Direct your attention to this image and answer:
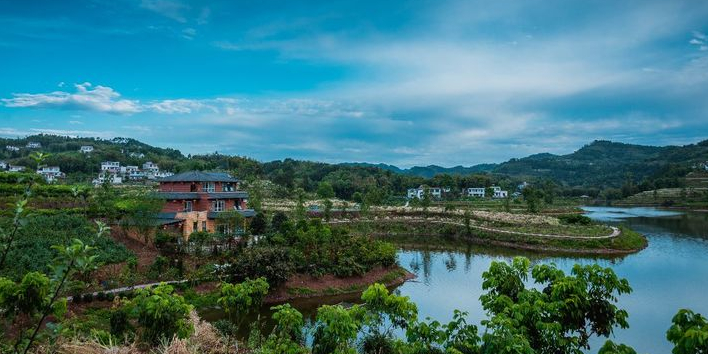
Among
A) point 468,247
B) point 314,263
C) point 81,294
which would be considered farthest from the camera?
point 468,247

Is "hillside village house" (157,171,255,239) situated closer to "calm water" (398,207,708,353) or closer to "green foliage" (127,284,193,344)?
"calm water" (398,207,708,353)

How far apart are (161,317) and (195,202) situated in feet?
83.9

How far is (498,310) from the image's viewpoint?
7336mm

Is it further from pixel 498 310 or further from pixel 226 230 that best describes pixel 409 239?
pixel 498 310

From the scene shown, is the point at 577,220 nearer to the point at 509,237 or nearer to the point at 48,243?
the point at 509,237

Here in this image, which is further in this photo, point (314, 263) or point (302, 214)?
point (302, 214)

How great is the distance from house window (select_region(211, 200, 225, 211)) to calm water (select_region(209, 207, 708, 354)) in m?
14.7

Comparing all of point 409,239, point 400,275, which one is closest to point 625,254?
point 409,239

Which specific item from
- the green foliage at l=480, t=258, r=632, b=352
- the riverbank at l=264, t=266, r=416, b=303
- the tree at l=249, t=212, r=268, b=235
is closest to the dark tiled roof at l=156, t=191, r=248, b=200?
the tree at l=249, t=212, r=268, b=235

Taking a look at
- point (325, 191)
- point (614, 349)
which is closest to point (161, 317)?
point (614, 349)

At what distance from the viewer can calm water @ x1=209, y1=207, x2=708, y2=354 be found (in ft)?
61.3

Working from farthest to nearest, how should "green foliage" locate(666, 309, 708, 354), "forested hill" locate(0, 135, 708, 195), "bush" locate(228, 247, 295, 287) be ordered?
"forested hill" locate(0, 135, 708, 195) → "bush" locate(228, 247, 295, 287) → "green foliage" locate(666, 309, 708, 354)

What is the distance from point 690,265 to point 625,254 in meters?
6.18

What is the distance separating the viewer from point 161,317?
836 cm
